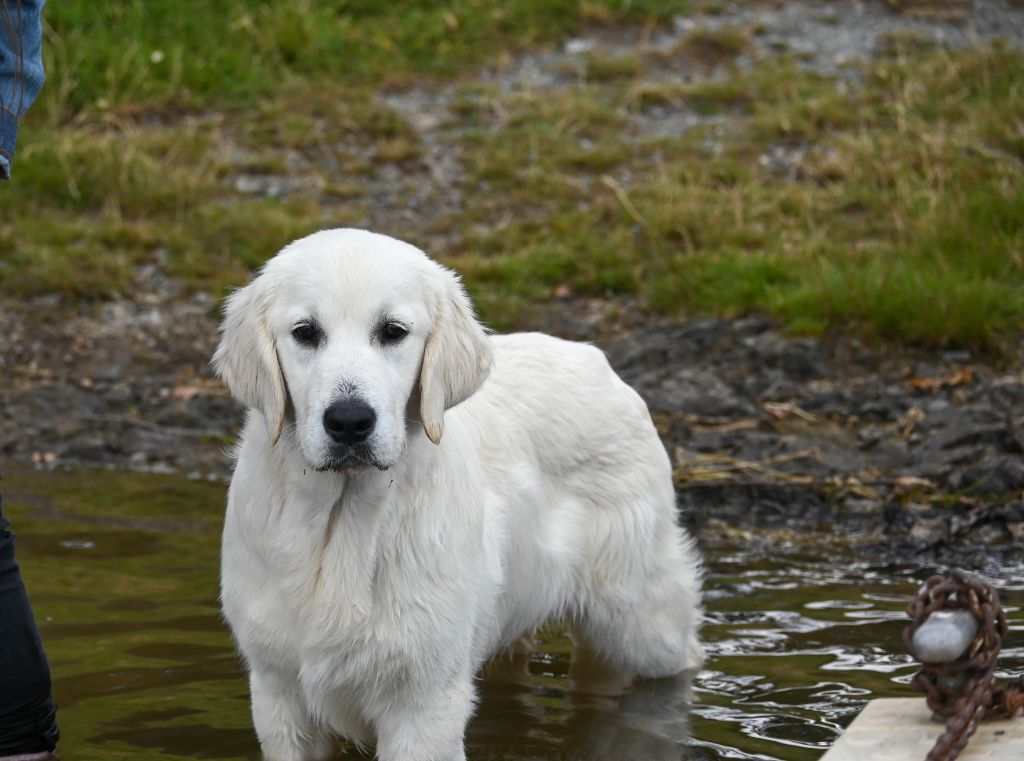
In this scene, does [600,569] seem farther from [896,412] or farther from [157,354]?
[157,354]

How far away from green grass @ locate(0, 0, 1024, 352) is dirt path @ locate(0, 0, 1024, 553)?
268 mm

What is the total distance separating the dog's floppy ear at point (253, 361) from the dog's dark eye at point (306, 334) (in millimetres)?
101

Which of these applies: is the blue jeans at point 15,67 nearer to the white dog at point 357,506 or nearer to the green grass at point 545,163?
the white dog at point 357,506

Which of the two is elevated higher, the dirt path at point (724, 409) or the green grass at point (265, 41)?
the green grass at point (265, 41)

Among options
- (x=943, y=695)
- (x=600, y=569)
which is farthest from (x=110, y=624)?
(x=943, y=695)

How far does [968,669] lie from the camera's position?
11.1ft

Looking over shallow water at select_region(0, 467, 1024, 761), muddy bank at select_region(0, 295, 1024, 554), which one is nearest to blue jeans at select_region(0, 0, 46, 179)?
shallow water at select_region(0, 467, 1024, 761)

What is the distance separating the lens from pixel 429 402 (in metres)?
3.96

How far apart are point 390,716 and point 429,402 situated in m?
0.86

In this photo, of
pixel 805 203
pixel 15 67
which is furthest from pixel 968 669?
pixel 805 203

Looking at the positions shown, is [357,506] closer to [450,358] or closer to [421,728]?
[450,358]

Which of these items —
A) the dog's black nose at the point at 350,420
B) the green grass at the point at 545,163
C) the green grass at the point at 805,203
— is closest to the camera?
the dog's black nose at the point at 350,420

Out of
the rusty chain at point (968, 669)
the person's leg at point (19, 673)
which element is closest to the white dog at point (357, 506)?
the person's leg at point (19, 673)

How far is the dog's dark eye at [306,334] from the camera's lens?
386 cm
